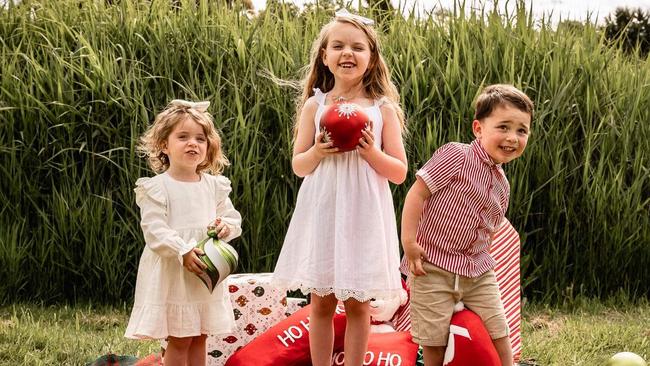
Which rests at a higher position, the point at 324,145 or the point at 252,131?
the point at 324,145

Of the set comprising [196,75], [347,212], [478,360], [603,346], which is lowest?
[603,346]

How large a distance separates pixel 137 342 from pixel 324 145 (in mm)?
1888

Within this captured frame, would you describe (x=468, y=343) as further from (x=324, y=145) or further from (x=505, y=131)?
(x=324, y=145)

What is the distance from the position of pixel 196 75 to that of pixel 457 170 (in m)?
2.93

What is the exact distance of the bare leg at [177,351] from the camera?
3.58 meters

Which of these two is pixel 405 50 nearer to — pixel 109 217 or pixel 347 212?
pixel 109 217

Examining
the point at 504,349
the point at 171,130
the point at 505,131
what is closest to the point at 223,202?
the point at 171,130

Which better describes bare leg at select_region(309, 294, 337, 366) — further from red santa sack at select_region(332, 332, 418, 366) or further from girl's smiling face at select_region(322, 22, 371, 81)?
girl's smiling face at select_region(322, 22, 371, 81)

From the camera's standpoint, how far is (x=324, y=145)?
11.2 feet

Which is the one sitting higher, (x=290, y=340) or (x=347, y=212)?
(x=347, y=212)

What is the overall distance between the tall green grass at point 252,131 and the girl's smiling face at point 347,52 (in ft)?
7.06

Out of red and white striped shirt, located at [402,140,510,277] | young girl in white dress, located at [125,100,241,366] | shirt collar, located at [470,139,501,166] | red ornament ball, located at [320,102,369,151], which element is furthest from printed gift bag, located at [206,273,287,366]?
shirt collar, located at [470,139,501,166]

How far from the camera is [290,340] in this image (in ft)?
13.0

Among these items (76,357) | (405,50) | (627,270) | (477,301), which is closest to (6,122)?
(76,357)
